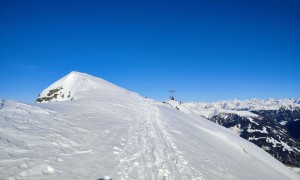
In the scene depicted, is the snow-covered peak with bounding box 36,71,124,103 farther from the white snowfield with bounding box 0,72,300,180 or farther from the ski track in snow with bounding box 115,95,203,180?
the ski track in snow with bounding box 115,95,203,180

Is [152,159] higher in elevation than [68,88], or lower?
lower

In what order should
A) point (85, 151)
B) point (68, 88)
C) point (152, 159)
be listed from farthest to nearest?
point (68, 88), point (152, 159), point (85, 151)

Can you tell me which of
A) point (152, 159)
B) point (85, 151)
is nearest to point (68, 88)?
point (85, 151)

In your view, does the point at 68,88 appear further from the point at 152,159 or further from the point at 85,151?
the point at 152,159

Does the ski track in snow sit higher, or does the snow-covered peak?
the snow-covered peak

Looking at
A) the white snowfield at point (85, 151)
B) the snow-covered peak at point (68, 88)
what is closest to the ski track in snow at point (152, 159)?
the white snowfield at point (85, 151)

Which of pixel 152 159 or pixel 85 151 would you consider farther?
pixel 152 159

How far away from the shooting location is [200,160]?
65.6 ft

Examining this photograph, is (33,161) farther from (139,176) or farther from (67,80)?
(67,80)

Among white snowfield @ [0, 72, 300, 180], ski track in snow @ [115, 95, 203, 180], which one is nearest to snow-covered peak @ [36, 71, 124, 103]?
white snowfield @ [0, 72, 300, 180]

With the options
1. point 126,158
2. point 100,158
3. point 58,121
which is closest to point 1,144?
point 100,158

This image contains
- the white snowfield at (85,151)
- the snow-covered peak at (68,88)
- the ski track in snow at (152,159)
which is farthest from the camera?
the snow-covered peak at (68,88)

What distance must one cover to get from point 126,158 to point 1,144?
22.0 feet

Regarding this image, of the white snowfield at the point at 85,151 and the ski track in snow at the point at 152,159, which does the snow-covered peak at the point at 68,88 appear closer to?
the white snowfield at the point at 85,151
